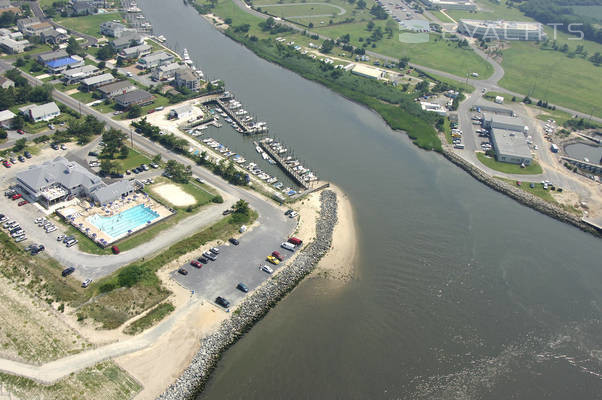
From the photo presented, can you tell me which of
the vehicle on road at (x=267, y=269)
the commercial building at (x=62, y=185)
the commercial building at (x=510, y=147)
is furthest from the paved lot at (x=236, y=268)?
the commercial building at (x=510, y=147)

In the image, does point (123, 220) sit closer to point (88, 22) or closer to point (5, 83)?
point (5, 83)

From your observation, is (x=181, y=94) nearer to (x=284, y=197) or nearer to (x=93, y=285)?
(x=284, y=197)

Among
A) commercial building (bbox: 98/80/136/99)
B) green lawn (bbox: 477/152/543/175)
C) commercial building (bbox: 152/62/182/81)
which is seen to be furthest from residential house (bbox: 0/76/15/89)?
green lawn (bbox: 477/152/543/175)

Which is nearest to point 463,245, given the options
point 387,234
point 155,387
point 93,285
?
point 387,234

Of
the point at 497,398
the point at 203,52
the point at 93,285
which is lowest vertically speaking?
the point at 497,398

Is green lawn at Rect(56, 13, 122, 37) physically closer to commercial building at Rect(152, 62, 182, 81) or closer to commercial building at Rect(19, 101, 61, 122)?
commercial building at Rect(152, 62, 182, 81)

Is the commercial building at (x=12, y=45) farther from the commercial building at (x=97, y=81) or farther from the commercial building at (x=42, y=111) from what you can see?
the commercial building at (x=42, y=111)
